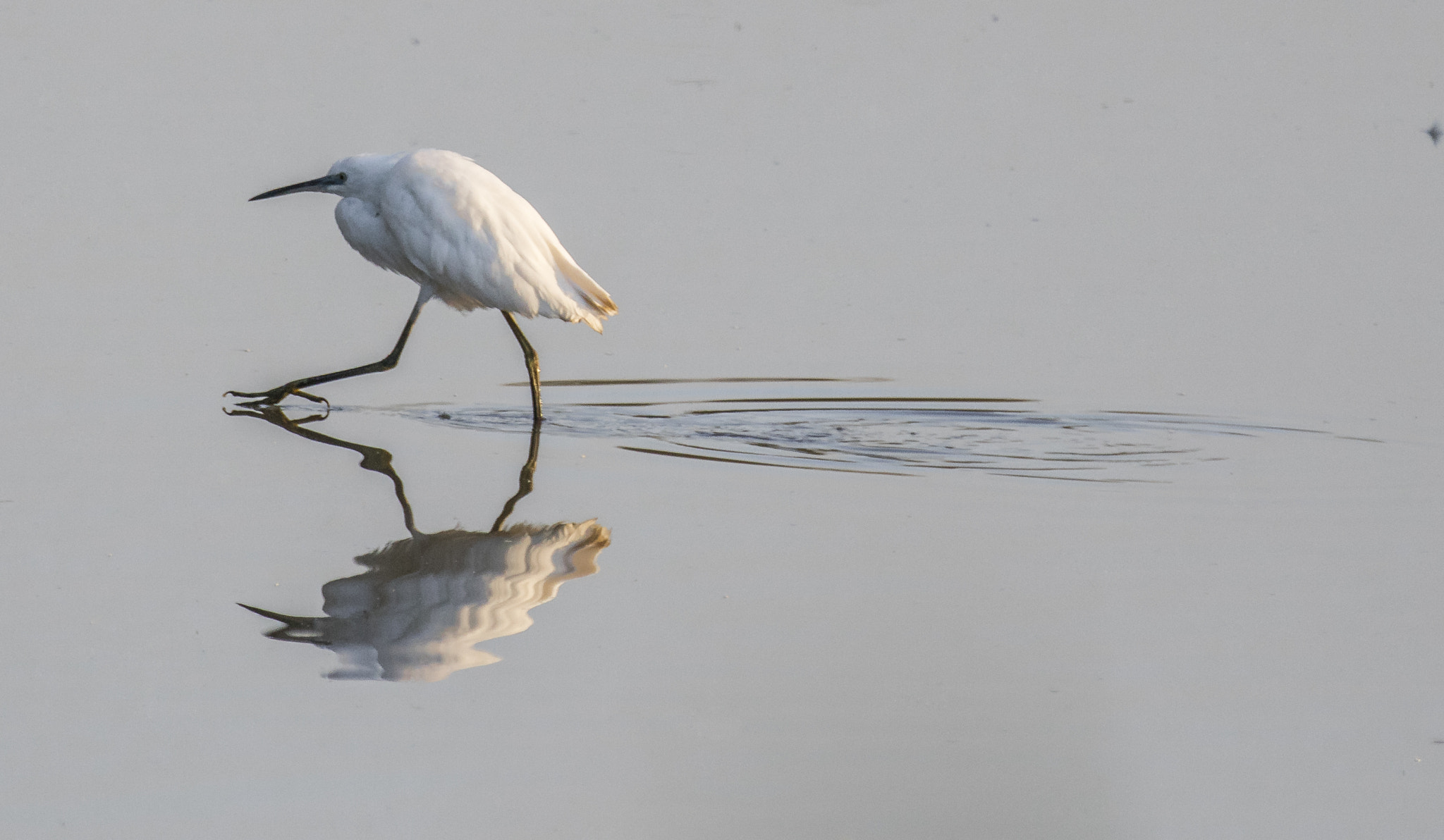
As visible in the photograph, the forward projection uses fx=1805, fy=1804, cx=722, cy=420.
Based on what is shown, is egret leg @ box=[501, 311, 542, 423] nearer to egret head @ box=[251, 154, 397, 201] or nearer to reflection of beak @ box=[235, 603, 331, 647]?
egret head @ box=[251, 154, 397, 201]

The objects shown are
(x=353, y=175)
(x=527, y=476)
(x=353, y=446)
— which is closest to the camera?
(x=527, y=476)

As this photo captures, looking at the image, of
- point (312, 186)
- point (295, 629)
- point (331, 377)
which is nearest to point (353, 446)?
point (331, 377)

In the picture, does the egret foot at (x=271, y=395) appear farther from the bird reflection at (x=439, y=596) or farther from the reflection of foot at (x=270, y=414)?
the bird reflection at (x=439, y=596)

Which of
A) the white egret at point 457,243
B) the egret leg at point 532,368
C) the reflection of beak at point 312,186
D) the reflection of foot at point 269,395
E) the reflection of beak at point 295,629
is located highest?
the reflection of beak at point 312,186

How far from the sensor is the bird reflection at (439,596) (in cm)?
480

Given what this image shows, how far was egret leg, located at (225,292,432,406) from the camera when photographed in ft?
25.0

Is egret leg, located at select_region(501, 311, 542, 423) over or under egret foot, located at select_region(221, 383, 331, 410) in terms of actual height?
over

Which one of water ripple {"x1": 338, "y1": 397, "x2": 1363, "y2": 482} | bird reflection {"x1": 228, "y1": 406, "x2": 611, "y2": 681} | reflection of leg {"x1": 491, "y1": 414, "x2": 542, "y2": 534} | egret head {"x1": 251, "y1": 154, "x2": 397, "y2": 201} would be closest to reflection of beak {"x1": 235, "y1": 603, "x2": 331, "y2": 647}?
bird reflection {"x1": 228, "y1": 406, "x2": 611, "y2": 681}

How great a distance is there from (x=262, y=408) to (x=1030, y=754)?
435 centimetres

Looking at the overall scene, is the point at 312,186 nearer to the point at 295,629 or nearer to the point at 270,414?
the point at 270,414

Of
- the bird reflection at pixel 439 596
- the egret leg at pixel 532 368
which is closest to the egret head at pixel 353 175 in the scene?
the egret leg at pixel 532 368

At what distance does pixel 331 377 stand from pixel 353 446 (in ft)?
1.95

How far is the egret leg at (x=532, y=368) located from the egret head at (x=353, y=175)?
80 centimetres

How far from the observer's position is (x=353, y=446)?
23.5 feet
